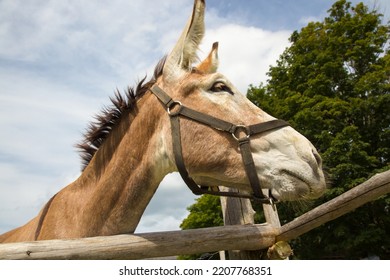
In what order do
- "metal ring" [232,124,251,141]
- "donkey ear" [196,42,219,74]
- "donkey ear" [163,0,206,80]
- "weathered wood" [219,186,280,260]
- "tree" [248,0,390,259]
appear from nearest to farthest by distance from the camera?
"metal ring" [232,124,251,141] < "donkey ear" [163,0,206,80] < "donkey ear" [196,42,219,74] < "weathered wood" [219,186,280,260] < "tree" [248,0,390,259]

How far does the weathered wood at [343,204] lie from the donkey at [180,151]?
50 cm

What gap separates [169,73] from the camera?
3150mm

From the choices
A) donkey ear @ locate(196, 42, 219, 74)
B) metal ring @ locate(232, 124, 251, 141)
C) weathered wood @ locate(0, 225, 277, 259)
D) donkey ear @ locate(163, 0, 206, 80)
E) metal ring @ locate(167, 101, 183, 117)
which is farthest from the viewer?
donkey ear @ locate(196, 42, 219, 74)

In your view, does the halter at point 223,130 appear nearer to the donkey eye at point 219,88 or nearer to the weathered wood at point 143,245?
the donkey eye at point 219,88

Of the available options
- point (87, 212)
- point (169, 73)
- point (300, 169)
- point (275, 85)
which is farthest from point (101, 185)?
point (275, 85)

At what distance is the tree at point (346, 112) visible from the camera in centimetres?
1641

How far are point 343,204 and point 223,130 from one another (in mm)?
1388

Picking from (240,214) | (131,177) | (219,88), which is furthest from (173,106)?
(240,214)

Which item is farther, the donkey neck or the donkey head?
the donkey neck

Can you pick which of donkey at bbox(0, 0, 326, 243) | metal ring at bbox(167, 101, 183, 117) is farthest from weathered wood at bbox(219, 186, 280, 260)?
metal ring at bbox(167, 101, 183, 117)

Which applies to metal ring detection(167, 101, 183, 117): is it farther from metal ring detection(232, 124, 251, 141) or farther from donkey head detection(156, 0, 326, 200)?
metal ring detection(232, 124, 251, 141)

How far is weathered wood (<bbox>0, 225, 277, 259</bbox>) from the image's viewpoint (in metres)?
2.54

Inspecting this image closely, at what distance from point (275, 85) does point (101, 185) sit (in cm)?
2086

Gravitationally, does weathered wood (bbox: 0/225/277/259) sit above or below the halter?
below
